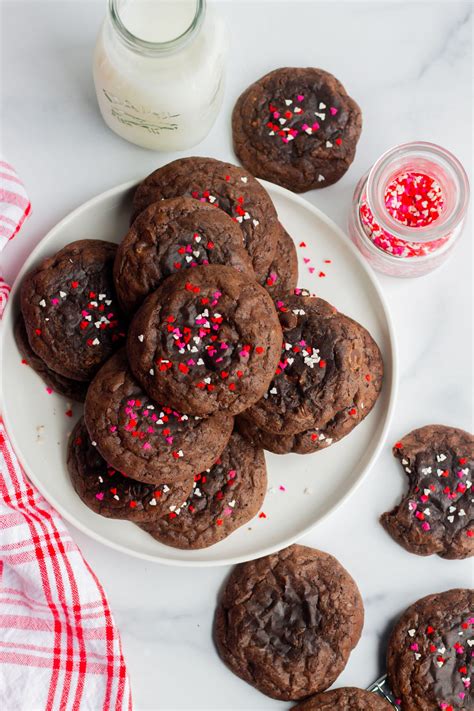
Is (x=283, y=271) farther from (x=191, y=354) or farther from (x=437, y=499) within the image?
(x=437, y=499)

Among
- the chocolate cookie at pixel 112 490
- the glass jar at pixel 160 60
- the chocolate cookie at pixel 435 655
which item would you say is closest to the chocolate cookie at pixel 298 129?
the glass jar at pixel 160 60

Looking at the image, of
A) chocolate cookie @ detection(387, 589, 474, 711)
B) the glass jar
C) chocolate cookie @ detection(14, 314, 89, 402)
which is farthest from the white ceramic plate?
chocolate cookie @ detection(387, 589, 474, 711)

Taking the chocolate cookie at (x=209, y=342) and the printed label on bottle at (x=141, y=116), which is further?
the printed label on bottle at (x=141, y=116)

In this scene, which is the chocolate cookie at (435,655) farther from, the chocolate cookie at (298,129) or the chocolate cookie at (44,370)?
the chocolate cookie at (298,129)

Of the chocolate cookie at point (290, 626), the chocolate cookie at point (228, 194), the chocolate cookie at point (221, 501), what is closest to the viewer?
the chocolate cookie at point (228, 194)

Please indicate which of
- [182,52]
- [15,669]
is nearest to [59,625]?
[15,669]

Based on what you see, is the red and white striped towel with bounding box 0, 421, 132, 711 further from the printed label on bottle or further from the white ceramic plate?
the printed label on bottle
